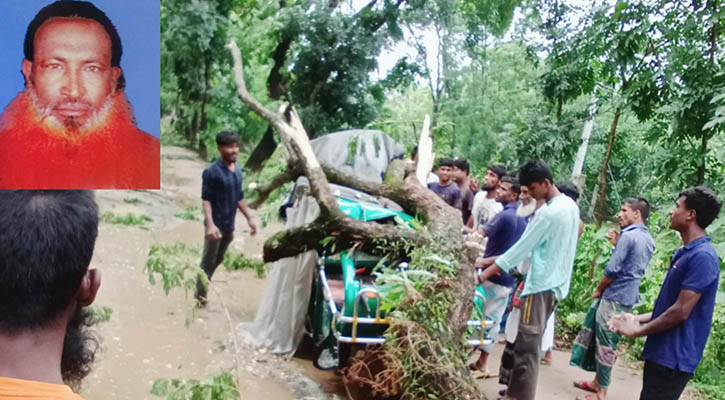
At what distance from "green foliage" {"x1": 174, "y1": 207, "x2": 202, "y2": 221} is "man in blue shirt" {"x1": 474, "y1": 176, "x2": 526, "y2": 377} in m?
7.69

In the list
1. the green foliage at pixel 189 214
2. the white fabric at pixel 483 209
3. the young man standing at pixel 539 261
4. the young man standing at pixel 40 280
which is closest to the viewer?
the young man standing at pixel 40 280

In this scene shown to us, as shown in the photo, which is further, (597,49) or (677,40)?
(597,49)

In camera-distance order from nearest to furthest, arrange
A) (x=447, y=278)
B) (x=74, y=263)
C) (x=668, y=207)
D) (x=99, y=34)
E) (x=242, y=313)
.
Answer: (x=74, y=263), (x=99, y=34), (x=447, y=278), (x=668, y=207), (x=242, y=313)

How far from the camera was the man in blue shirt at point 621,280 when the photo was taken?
15.5ft

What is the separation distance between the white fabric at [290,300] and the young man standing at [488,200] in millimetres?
1720

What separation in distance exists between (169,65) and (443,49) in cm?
690

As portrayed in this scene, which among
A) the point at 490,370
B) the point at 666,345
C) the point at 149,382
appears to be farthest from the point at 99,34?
the point at 490,370

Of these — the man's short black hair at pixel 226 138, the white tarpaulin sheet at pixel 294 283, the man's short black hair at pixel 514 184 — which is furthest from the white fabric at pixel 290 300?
the man's short black hair at pixel 514 184

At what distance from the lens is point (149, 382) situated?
4.72 meters

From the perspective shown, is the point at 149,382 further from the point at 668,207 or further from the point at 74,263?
the point at 668,207

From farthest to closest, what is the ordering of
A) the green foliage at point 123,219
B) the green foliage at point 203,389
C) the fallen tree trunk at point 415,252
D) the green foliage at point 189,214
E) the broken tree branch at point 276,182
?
1. the green foliage at point 189,214
2. the green foliage at point 123,219
3. the broken tree branch at point 276,182
4. the fallen tree trunk at point 415,252
5. the green foliage at point 203,389

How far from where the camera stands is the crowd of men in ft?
10.9

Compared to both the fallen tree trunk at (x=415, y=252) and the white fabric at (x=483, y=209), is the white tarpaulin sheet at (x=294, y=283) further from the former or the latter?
the white fabric at (x=483, y=209)

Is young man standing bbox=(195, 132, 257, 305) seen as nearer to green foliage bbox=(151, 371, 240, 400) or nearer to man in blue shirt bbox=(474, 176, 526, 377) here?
man in blue shirt bbox=(474, 176, 526, 377)
